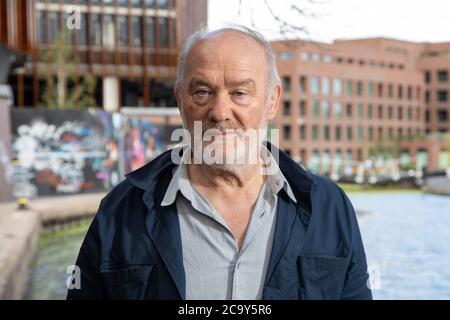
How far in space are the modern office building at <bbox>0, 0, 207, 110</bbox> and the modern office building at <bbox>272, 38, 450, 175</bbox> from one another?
14.9 ft

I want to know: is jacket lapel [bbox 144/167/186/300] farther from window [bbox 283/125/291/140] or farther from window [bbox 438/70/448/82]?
window [bbox 283/125/291/140]

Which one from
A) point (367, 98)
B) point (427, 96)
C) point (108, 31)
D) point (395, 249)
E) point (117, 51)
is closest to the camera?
point (367, 98)

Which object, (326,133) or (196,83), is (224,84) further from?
(326,133)

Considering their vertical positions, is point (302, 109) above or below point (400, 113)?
above

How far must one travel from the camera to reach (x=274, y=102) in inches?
54.4

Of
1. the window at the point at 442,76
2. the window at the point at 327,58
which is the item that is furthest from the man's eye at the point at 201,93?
the window at the point at 442,76

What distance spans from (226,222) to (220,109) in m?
0.22

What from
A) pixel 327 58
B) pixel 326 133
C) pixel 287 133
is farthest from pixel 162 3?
pixel 327 58

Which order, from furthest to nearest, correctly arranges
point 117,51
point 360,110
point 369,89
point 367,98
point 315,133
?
point 117,51, point 315,133, point 369,89, point 360,110, point 367,98

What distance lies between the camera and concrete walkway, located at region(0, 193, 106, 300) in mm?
6168

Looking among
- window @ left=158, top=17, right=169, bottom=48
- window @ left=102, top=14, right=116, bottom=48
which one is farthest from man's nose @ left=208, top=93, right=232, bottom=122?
window @ left=158, top=17, right=169, bottom=48

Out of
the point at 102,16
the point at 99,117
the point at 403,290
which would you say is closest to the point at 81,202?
the point at 99,117

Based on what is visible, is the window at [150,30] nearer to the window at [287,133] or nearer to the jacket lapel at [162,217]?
the window at [287,133]
